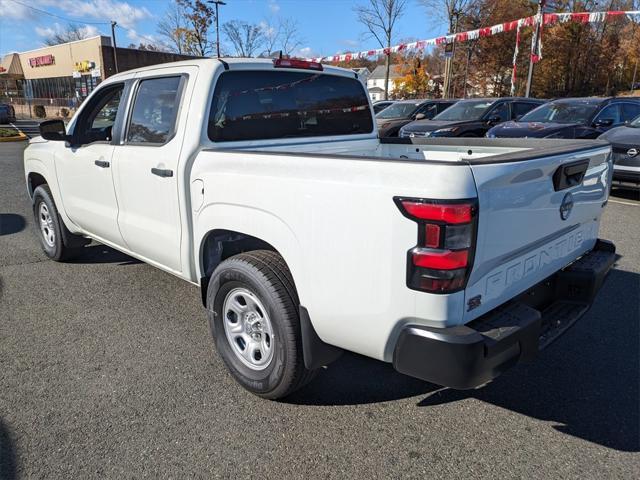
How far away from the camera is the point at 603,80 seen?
5219 centimetres

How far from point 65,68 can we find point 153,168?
51.8 m

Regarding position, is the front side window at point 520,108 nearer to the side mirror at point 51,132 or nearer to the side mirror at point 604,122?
the side mirror at point 604,122

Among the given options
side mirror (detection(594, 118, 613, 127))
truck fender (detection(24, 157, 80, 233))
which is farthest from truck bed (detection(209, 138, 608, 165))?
side mirror (detection(594, 118, 613, 127))

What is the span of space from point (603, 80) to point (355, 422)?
61.1m

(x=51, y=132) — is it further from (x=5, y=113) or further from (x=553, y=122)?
(x=5, y=113)

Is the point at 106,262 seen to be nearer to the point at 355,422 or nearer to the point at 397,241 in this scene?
the point at 355,422

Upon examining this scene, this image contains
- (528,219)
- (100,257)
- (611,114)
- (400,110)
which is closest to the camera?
(528,219)

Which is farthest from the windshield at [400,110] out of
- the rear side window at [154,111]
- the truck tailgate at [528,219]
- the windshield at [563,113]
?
the truck tailgate at [528,219]

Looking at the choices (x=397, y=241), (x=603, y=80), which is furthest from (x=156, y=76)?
(x=603, y=80)

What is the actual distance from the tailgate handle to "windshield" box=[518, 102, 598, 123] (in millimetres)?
8310

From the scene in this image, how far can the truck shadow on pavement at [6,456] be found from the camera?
2264 mm

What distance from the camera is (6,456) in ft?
7.82

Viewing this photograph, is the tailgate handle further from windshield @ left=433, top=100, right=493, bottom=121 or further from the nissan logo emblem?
windshield @ left=433, top=100, right=493, bottom=121

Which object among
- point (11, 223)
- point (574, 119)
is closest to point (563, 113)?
point (574, 119)
